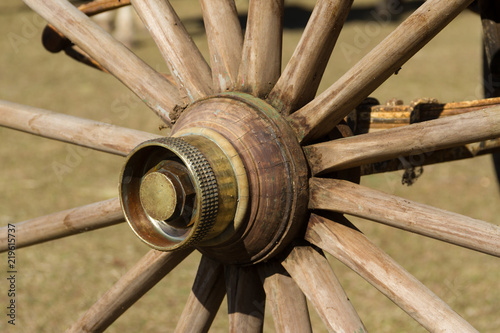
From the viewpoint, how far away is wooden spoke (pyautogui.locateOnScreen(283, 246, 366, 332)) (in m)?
1.45

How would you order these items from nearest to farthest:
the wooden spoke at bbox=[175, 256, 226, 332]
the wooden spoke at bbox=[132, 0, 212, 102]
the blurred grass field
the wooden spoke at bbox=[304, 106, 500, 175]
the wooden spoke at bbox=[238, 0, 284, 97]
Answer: the wooden spoke at bbox=[304, 106, 500, 175] < the wooden spoke at bbox=[238, 0, 284, 97] < the wooden spoke at bbox=[132, 0, 212, 102] < the wooden spoke at bbox=[175, 256, 226, 332] < the blurred grass field

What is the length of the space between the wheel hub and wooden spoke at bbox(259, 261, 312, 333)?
0.09m

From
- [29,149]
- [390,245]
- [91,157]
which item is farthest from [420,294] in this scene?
[29,149]

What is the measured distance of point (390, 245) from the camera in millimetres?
4254

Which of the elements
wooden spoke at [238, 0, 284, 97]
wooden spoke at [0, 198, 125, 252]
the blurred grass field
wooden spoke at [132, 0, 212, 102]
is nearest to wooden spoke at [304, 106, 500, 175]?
wooden spoke at [238, 0, 284, 97]

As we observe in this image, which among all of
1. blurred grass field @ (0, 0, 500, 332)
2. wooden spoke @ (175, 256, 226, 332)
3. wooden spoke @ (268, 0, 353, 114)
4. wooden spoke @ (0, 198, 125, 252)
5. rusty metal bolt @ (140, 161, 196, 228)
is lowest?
blurred grass field @ (0, 0, 500, 332)

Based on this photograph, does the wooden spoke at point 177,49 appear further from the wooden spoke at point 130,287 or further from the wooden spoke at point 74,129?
the wooden spoke at point 130,287

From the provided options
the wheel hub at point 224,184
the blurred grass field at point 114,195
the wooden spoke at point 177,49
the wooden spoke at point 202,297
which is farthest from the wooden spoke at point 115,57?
the blurred grass field at point 114,195

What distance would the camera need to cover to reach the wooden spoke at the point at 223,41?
1640mm

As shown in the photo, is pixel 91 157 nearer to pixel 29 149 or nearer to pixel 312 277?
pixel 29 149

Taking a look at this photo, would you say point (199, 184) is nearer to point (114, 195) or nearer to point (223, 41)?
point (223, 41)

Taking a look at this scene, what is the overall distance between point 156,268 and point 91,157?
14.9ft

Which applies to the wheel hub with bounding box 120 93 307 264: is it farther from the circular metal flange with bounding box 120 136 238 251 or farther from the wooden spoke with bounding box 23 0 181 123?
the wooden spoke with bounding box 23 0 181 123

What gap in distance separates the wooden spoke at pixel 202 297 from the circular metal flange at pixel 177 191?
0.94 feet
